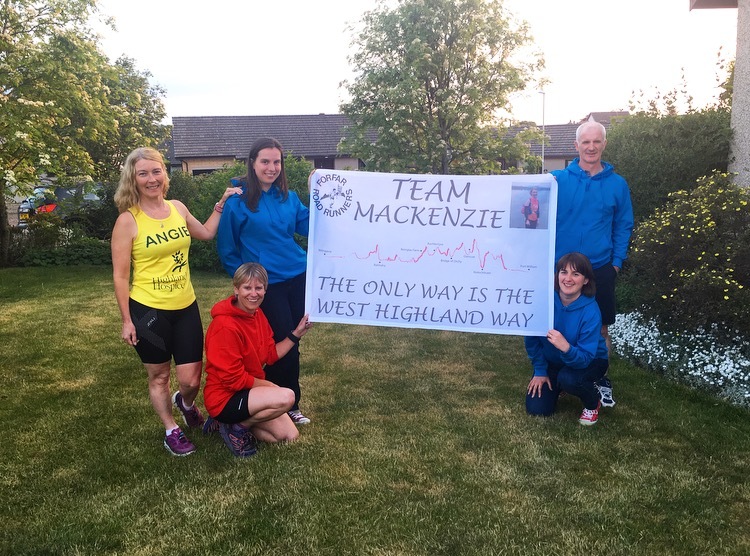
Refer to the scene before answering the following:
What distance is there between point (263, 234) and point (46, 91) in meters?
9.26

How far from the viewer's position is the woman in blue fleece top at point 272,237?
3.54m

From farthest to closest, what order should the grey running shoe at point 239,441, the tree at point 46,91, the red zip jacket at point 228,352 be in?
the tree at point 46,91
the grey running shoe at point 239,441
the red zip jacket at point 228,352

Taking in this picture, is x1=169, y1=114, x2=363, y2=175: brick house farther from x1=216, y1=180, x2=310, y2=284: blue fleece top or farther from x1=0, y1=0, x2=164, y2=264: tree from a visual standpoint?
x1=216, y1=180, x2=310, y2=284: blue fleece top

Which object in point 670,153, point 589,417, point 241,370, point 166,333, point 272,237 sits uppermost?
point 670,153

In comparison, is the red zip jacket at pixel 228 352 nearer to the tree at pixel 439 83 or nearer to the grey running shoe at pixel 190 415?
the grey running shoe at pixel 190 415

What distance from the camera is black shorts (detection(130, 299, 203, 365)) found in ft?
10.5

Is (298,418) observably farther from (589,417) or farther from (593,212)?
(593,212)

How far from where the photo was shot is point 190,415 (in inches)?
150

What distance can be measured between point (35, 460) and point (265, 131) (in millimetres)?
28090

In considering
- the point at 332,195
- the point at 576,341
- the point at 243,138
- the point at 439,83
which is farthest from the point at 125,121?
the point at 243,138

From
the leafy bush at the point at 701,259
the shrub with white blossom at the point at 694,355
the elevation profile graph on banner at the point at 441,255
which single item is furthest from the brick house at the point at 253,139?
the elevation profile graph on banner at the point at 441,255

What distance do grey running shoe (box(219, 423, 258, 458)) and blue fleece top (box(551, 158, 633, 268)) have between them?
2473mm

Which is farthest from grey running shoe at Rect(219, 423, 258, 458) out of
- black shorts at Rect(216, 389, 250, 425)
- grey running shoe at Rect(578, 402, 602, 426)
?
grey running shoe at Rect(578, 402, 602, 426)

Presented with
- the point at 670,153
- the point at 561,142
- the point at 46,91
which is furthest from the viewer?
the point at 561,142
